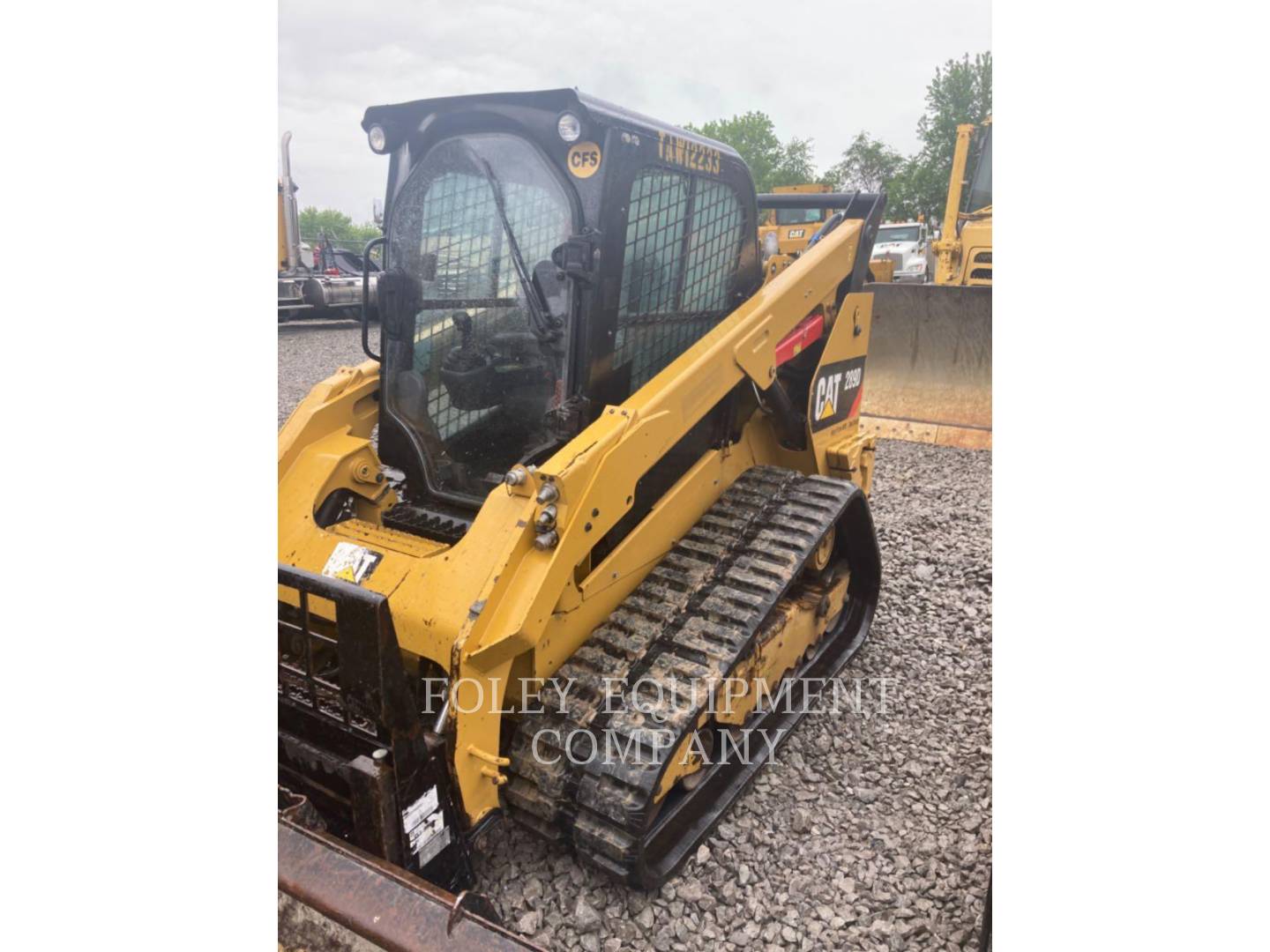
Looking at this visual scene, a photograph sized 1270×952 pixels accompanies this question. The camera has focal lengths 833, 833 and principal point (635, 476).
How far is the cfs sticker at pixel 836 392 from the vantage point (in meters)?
3.63

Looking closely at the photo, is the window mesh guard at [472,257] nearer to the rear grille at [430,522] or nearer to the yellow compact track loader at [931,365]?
the rear grille at [430,522]

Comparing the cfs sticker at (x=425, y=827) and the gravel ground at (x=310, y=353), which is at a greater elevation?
the gravel ground at (x=310, y=353)

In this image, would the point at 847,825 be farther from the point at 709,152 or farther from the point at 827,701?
the point at 709,152

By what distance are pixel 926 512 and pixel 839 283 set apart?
7.78 ft

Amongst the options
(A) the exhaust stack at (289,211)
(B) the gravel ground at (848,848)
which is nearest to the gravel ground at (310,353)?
(A) the exhaust stack at (289,211)

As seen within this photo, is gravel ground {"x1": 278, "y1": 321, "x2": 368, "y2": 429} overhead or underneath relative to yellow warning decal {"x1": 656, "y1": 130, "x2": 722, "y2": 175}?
underneath

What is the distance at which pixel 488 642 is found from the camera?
2.25 meters

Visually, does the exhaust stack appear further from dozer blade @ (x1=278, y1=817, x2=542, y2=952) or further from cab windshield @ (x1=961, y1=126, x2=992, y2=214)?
dozer blade @ (x1=278, y1=817, x2=542, y2=952)

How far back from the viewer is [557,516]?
7.70 feet

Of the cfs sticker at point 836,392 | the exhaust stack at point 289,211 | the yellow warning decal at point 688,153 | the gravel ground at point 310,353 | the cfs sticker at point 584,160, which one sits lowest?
the gravel ground at point 310,353

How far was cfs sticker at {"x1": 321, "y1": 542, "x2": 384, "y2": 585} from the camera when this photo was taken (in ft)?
8.71

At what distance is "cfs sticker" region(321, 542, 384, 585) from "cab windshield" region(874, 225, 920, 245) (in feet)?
51.1

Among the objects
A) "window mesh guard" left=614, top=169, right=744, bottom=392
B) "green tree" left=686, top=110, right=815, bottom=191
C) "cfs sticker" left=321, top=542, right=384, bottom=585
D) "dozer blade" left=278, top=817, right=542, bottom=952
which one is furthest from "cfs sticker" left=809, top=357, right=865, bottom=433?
"green tree" left=686, top=110, right=815, bottom=191

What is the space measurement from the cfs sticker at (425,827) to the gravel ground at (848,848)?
1.06 ft
